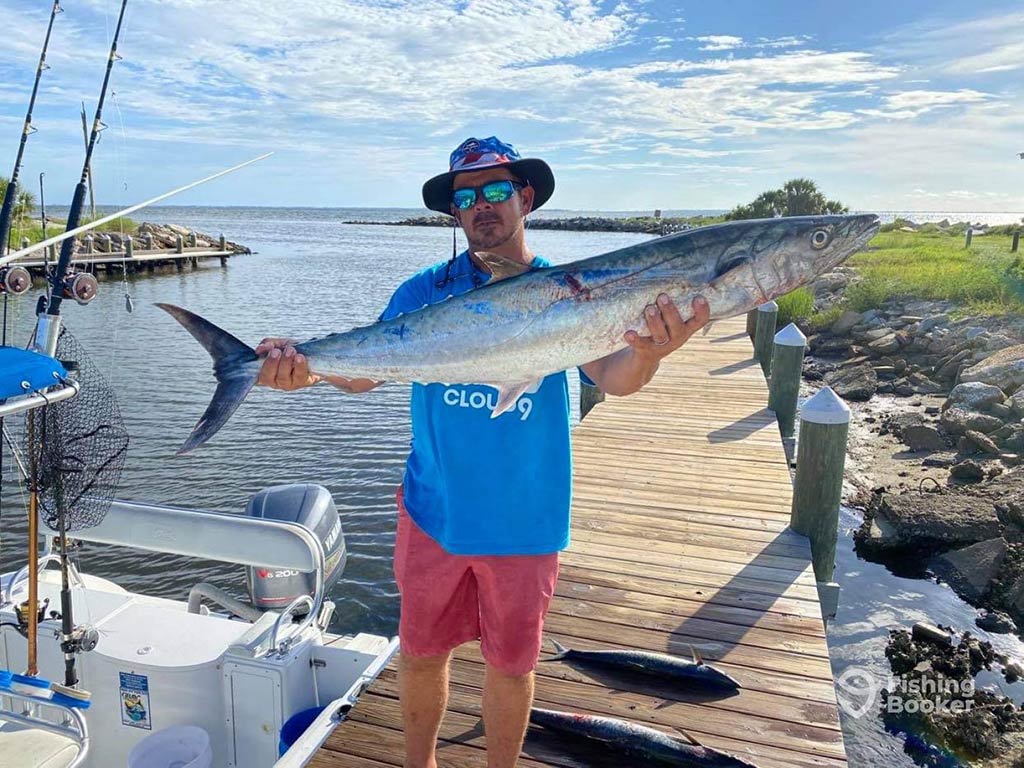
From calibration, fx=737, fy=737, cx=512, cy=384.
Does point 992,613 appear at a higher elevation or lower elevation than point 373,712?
lower

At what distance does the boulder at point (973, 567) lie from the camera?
7832mm

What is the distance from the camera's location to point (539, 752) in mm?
3697

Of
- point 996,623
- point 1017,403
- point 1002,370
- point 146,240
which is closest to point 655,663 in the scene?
point 996,623

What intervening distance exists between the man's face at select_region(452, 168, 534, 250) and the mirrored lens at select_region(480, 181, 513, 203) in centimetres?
2

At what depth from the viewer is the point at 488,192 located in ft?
10.1

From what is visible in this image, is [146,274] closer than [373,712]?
No

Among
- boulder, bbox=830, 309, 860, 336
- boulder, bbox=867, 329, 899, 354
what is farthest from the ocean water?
boulder, bbox=830, 309, 860, 336

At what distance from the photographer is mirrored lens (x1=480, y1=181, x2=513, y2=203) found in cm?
308

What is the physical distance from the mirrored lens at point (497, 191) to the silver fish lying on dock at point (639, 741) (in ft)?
7.64

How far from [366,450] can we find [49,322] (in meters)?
9.08

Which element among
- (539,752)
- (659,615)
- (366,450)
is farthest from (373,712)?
(366,450)

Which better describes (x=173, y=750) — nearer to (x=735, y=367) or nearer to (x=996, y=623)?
(x=996, y=623)

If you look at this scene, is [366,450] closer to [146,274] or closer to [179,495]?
[179,495]

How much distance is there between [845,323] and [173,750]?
21745 mm
